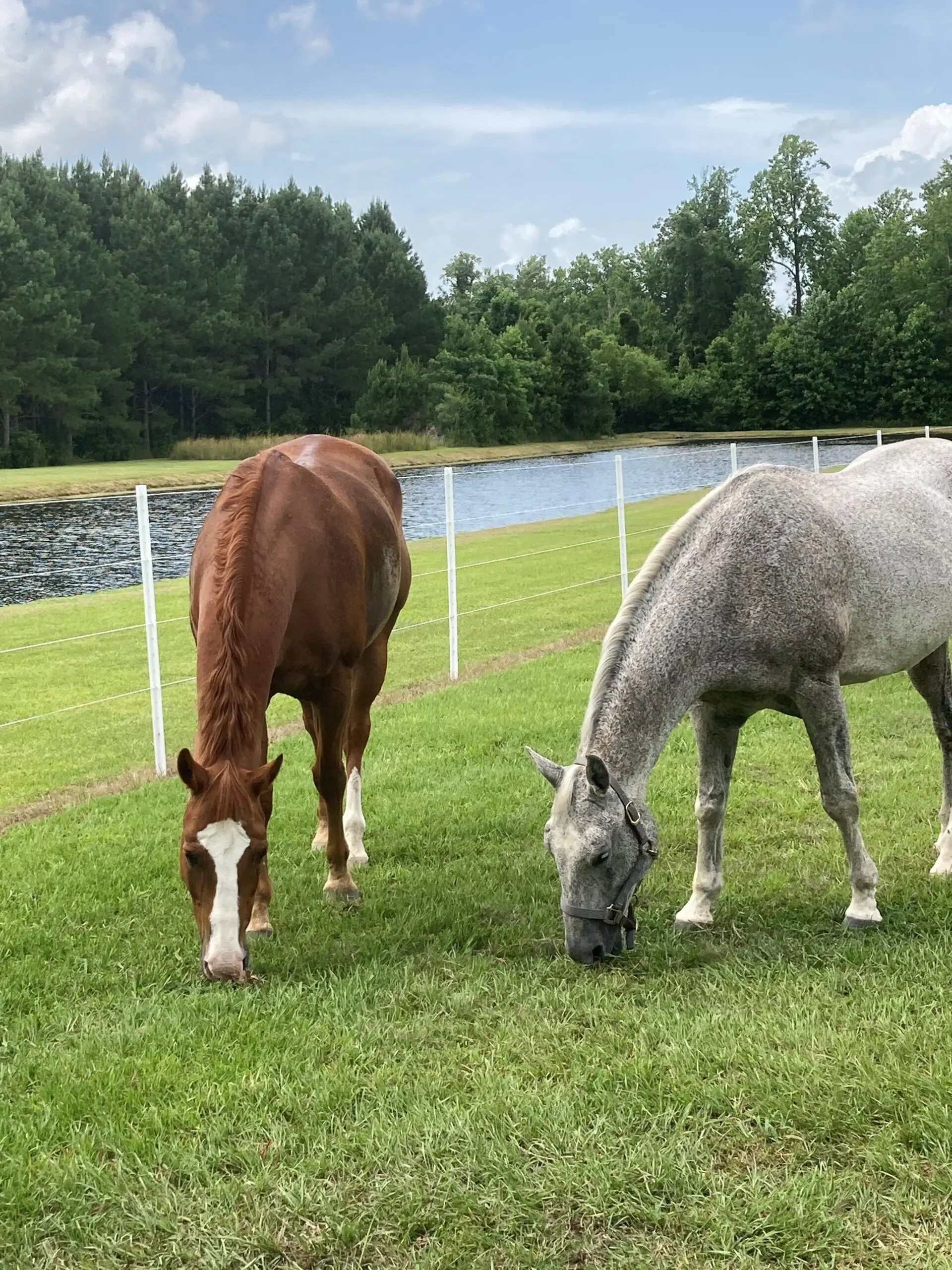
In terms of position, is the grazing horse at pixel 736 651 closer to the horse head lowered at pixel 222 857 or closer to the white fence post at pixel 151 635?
the horse head lowered at pixel 222 857

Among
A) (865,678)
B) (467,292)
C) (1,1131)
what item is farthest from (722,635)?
(467,292)

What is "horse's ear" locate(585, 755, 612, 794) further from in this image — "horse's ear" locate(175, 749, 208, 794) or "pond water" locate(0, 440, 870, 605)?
"pond water" locate(0, 440, 870, 605)

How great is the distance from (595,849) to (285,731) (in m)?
4.84

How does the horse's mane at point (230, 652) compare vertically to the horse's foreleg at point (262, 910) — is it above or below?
above

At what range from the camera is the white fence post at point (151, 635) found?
6645 millimetres

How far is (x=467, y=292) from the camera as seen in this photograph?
62.9m

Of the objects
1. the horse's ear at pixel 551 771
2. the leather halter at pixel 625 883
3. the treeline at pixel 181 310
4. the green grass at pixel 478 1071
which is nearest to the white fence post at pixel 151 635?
the green grass at pixel 478 1071

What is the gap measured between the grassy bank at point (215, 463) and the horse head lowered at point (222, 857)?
18069 mm

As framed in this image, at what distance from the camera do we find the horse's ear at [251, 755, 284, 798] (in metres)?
3.16

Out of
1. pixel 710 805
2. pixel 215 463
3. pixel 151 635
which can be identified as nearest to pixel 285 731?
pixel 151 635

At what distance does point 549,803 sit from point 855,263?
6252 centimetres

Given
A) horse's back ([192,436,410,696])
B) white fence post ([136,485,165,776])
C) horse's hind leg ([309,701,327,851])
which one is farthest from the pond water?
horse's back ([192,436,410,696])

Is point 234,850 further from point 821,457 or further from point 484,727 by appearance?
point 821,457

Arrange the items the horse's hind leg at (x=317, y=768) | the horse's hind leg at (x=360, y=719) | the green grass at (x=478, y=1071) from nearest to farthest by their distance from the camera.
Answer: the green grass at (x=478, y=1071) < the horse's hind leg at (x=317, y=768) < the horse's hind leg at (x=360, y=719)
